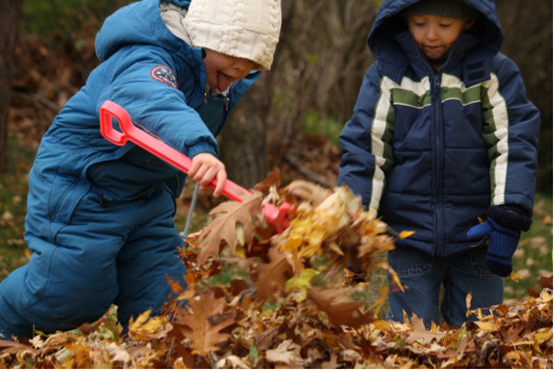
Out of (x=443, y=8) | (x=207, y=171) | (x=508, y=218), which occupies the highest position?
(x=443, y=8)

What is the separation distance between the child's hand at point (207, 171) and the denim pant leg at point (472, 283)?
1866mm

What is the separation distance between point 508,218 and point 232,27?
1490 mm

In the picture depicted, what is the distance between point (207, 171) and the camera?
2.07m

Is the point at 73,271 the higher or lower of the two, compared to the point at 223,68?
lower

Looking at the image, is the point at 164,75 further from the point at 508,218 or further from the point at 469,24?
the point at 469,24

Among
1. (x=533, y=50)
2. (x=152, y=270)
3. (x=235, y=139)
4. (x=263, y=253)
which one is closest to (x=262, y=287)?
(x=263, y=253)

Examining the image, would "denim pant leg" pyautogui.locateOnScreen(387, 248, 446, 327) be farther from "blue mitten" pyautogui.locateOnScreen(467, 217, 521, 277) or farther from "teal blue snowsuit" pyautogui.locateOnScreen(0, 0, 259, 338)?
"teal blue snowsuit" pyautogui.locateOnScreen(0, 0, 259, 338)

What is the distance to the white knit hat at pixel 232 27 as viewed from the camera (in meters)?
2.87

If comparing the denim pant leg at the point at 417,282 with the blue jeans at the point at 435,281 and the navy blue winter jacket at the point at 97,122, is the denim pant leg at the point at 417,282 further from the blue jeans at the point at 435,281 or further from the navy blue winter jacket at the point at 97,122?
the navy blue winter jacket at the point at 97,122

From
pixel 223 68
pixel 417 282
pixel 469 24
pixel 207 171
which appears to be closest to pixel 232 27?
pixel 223 68

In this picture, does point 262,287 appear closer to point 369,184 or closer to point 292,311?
point 292,311

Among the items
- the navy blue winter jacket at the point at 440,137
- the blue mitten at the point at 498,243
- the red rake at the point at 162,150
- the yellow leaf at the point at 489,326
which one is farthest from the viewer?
the navy blue winter jacket at the point at 440,137

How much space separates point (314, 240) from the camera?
1.88 metres

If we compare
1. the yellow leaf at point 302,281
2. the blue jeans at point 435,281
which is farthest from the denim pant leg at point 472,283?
the yellow leaf at point 302,281
